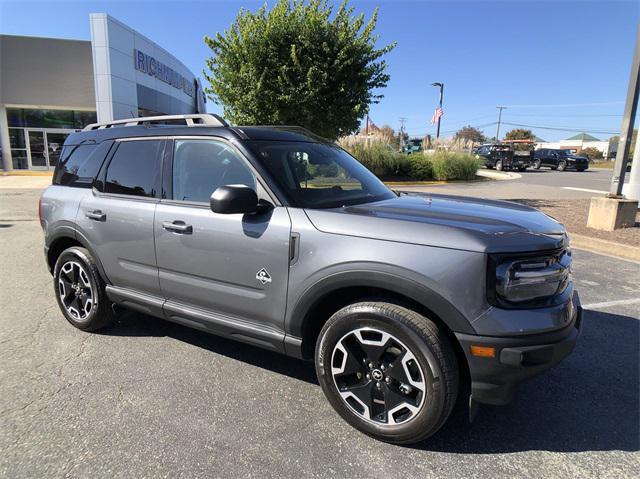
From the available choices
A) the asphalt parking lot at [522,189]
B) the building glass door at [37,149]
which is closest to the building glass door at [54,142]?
the building glass door at [37,149]

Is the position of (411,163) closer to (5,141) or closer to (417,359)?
(417,359)

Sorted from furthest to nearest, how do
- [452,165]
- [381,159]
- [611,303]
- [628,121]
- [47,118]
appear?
[47,118], [452,165], [381,159], [628,121], [611,303]

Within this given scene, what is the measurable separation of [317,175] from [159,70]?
27164 millimetres

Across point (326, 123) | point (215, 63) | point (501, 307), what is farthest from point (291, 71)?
point (501, 307)

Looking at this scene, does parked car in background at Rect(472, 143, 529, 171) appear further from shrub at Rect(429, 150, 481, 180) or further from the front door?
the front door

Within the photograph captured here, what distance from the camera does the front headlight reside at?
214 cm

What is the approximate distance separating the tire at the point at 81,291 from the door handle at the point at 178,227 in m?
1.08

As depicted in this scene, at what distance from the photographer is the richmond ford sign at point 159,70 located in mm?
23475

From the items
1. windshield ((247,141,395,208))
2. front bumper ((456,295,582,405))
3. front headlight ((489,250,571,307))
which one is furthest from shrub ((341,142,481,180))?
front bumper ((456,295,582,405))

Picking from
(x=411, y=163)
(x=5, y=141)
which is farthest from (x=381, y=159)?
(x=5, y=141)

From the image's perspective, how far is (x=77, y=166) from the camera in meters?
4.10

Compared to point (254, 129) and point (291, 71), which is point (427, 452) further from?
point (291, 71)

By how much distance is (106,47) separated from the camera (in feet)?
67.8

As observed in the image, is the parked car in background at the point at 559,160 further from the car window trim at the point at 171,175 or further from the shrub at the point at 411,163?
the car window trim at the point at 171,175
